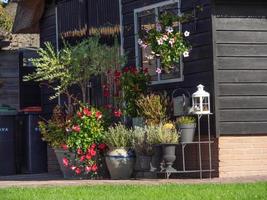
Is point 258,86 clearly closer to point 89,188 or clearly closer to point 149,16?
point 149,16

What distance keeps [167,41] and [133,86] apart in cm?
113

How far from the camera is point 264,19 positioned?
11438mm

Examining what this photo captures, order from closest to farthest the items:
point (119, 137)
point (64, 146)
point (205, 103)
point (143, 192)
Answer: point (143, 192), point (205, 103), point (119, 137), point (64, 146)

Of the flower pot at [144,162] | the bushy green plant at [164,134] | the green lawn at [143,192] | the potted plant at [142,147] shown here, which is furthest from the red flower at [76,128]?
the green lawn at [143,192]

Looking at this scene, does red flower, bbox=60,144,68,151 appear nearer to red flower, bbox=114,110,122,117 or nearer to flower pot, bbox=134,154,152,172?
red flower, bbox=114,110,122,117

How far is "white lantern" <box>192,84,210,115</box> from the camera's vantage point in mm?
10914

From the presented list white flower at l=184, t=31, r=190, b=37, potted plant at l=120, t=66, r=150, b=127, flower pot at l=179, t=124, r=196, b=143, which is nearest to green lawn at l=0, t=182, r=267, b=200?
flower pot at l=179, t=124, r=196, b=143

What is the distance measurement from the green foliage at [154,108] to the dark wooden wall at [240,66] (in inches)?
39.1

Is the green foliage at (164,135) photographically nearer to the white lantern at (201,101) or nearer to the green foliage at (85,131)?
the white lantern at (201,101)

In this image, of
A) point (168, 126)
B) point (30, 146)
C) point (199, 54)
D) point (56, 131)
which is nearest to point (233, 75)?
point (199, 54)

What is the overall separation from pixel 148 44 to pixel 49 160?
461cm

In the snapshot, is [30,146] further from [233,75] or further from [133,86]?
[233,75]

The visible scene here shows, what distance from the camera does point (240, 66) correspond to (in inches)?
444

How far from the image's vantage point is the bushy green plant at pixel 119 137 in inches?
460
